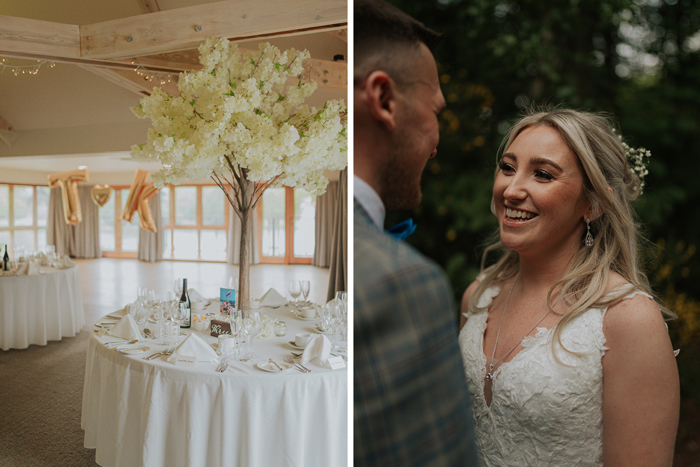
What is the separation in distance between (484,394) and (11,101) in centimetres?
312

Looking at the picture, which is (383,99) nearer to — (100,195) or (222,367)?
(222,367)

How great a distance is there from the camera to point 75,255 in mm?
12070

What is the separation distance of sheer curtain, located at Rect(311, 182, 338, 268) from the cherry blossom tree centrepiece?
5778 millimetres

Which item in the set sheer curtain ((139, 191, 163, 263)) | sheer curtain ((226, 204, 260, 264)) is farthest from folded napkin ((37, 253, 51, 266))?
sheer curtain ((139, 191, 163, 263))

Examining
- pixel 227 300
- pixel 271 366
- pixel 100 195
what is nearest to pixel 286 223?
pixel 100 195

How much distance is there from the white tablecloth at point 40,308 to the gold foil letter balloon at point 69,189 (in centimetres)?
58

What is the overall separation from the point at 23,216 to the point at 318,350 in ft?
7.28

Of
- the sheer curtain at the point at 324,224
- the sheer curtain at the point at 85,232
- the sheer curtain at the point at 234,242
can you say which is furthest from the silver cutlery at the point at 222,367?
the sheer curtain at the point at 85,232

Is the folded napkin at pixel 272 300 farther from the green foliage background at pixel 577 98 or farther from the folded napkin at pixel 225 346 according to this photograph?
the green foliage background at pixel 577 98

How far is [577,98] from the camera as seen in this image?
53.3 inches

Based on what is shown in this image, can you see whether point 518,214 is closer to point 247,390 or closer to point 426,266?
point 426,266

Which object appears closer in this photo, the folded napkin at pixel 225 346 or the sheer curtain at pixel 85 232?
the folded napkin at pixel 225 346

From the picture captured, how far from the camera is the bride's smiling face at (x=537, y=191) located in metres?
0.79

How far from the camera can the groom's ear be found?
0.36 metres
